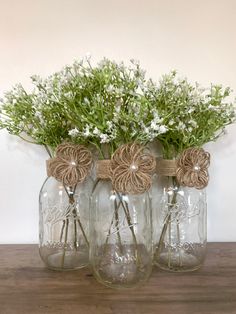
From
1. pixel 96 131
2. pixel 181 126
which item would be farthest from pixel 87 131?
pixel 181 126

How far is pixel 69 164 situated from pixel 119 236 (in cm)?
23

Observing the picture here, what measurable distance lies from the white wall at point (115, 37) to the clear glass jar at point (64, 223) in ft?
0.67

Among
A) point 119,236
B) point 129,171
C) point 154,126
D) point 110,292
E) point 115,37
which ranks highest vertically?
point 115,37

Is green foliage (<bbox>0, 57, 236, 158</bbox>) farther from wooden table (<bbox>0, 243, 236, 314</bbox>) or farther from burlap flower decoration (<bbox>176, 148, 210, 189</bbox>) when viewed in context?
wooden table (<bbox>0, 243, 236, 314</bbox>)

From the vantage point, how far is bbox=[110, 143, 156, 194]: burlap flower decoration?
0.80 meters

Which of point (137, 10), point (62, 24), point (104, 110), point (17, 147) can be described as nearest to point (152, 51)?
point (137, 10)

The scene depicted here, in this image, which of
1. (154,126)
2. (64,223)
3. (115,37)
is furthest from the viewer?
(115,37)

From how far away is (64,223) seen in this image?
100cm

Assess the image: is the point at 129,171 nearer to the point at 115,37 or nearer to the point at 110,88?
the point at 110,88

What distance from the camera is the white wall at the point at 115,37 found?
3.75ft

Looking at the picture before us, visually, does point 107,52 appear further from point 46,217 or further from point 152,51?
point 46,217

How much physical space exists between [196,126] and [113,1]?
0.55 m

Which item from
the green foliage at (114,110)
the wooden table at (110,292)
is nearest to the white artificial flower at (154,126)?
the green foliage at (114,110)

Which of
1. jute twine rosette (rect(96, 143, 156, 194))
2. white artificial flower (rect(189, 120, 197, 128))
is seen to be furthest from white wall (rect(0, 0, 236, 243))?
jute twine rosette (rect(96, 143, 156, 194))
